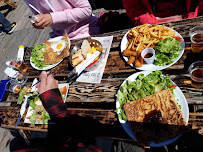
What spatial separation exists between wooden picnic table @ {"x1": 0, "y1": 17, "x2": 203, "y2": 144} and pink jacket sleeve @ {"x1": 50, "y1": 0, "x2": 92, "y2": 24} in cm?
86

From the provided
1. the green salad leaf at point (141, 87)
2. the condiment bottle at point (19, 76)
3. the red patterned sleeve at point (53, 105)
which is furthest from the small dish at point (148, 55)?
the condiment bottle at point (19, 76)

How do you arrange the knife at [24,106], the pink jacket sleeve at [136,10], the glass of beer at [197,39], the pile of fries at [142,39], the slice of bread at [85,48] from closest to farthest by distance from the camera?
the glass of beer at [197,39] → the pile of fries at [142,39] → the slice of bread at [85,48] → the knife at [24,106] → the pink jacket sleeve at [136,10]

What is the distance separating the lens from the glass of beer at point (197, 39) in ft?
5.85

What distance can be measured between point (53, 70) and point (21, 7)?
6459mm

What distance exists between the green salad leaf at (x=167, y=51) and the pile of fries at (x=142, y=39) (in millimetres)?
116

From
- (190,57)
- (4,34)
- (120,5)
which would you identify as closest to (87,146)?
(190,57)

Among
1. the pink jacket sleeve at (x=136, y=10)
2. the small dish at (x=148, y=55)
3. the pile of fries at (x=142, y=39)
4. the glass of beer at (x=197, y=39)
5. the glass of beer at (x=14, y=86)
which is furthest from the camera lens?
the pink jacket sleeve at (x=136, y=10)

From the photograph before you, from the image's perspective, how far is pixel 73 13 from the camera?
284 centimetres

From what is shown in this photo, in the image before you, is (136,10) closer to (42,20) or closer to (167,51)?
(167,51)

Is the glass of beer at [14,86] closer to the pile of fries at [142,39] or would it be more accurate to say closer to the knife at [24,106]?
the knife at [24,106]

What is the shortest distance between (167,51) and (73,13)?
1.87 m

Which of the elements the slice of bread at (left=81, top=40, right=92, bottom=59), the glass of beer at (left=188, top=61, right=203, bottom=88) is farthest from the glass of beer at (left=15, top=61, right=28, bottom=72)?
the glass of beer at (left=188, top=61, right=203, bottom=88)

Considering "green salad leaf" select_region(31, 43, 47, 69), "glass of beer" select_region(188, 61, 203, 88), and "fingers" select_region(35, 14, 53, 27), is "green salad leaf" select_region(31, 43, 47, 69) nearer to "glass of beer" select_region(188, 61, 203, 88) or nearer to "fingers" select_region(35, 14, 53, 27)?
"fingers" select_region(35, 14, 53, 27)

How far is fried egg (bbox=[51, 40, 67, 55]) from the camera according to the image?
261cm
